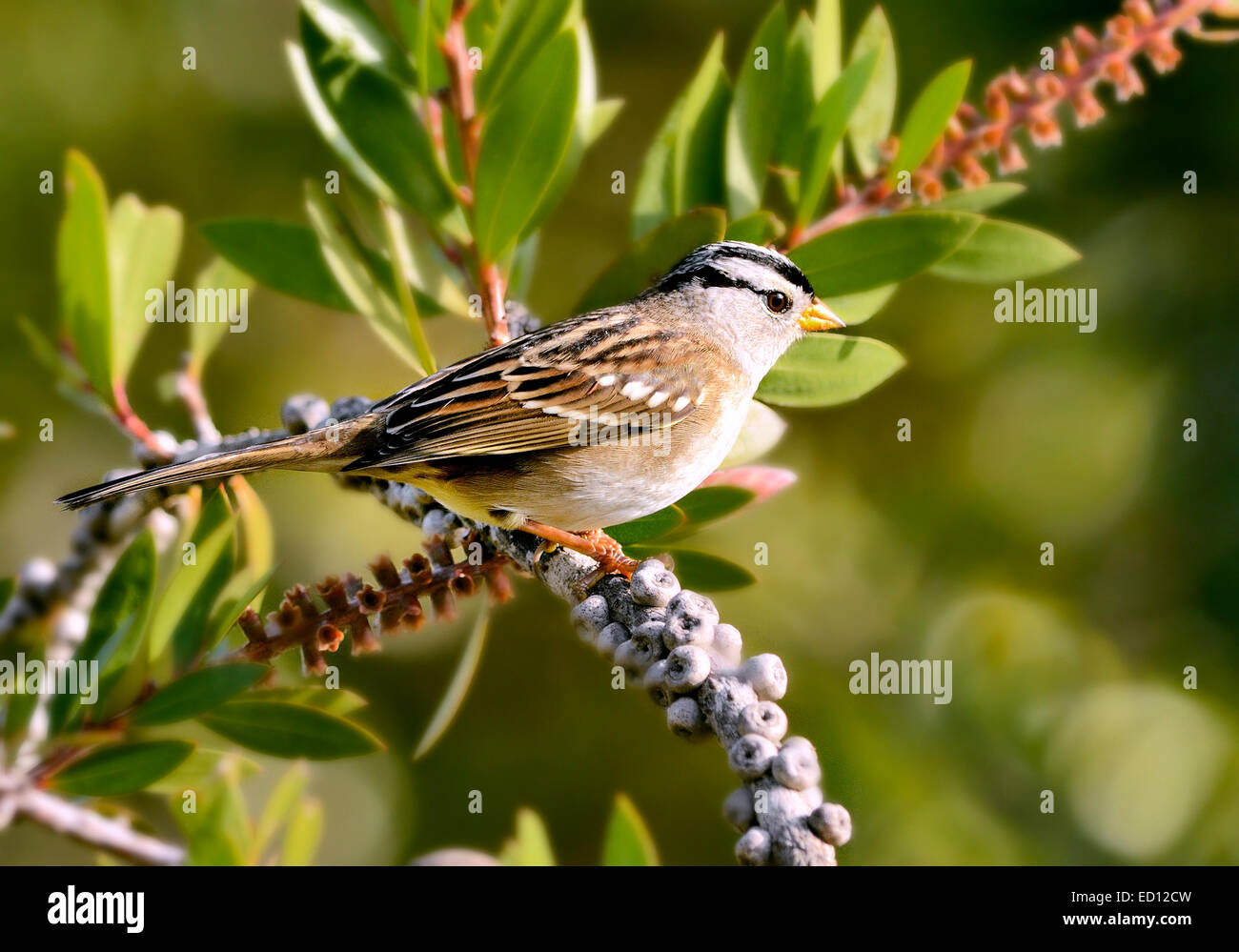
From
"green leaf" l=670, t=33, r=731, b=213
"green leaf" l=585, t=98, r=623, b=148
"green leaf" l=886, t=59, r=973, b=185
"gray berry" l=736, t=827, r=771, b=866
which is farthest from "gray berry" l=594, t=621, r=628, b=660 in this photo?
"green leaf" l=585, t=98, r=623, b=148

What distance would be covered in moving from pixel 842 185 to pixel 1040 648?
1305 millimetres

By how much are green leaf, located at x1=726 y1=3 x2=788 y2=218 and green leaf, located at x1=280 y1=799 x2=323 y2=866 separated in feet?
4.19

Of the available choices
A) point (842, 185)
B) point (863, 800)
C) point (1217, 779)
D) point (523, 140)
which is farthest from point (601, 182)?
point (1217, 779)

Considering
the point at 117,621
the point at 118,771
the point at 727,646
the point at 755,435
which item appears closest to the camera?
the point at 727,646

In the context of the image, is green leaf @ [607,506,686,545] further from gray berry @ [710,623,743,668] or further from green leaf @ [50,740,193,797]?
green leaf @ [50,740,193,797]

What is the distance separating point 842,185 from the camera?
2.25m

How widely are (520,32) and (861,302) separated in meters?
0.79

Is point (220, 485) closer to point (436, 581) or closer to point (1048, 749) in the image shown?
point (436, 581)

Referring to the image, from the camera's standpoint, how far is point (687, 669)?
4.74 feet

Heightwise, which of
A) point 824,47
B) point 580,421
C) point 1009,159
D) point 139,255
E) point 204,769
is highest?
point 824,47

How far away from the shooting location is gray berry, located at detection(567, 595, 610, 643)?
1.69 m

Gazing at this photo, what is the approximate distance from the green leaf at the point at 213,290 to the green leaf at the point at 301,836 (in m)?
0.97

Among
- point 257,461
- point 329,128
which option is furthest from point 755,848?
point 329,128

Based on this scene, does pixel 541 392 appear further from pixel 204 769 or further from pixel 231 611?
pixel 204 769
